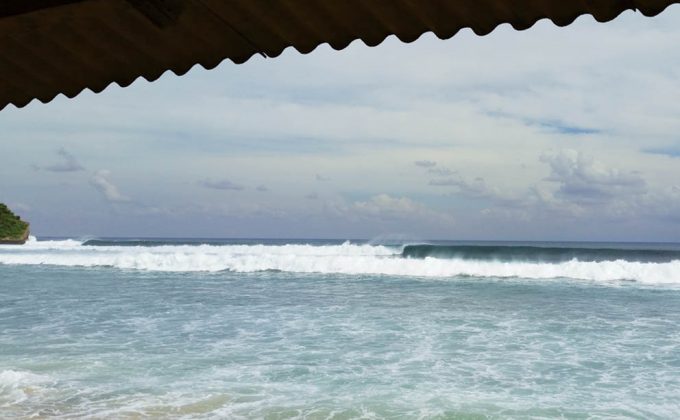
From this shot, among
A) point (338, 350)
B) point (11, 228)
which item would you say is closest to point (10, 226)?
point (11, 228)

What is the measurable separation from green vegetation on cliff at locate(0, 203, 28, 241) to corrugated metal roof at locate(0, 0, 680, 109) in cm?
5684

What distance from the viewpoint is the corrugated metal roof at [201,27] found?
6.94 feet

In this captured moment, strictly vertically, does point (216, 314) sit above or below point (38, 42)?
below

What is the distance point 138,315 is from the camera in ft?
41.0

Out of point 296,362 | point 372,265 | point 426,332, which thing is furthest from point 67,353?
point 372,265

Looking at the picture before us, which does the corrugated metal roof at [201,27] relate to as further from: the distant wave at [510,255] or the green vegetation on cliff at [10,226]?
the green vegetation on cliff at [10,226]

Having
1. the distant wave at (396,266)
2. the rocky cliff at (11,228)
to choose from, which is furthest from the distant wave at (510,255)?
the rocky cliff at (11,228)

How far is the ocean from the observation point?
20.8ft

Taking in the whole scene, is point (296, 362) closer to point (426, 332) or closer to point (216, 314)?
point (426, 332)

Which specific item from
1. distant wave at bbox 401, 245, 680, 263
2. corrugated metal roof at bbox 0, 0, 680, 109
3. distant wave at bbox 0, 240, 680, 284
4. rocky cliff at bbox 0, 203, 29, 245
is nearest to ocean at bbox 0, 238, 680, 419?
distant wave at bbox 0, 240, 680, 284

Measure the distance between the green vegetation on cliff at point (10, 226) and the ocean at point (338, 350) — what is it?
38773mm

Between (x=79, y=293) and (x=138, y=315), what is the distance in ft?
16.3

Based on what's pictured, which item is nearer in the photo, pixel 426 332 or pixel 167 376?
pixel 167 376

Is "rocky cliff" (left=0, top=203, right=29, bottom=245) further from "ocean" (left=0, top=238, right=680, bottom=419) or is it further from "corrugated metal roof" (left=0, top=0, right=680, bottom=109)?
"corrugated metal roof" (left=0, top=0, right=680, bottom=109)
